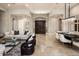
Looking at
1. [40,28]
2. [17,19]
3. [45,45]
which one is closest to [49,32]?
[40,28]

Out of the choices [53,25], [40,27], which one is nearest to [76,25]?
[53,25]

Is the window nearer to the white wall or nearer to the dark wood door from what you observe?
the white wall

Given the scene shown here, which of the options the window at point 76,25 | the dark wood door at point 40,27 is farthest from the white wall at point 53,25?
the window at point 76,25

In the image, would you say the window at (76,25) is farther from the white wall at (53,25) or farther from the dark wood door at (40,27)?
the dark wood door at (40,27)

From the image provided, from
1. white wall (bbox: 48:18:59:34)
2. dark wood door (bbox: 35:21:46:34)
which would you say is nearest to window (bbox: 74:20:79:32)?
white wall (bbox: 48:18:59:34)

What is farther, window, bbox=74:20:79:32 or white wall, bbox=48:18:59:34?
window, bbox=74:20:79:32

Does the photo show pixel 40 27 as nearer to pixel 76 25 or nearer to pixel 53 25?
pixel 53 25

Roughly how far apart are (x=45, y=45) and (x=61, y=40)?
86 centimetres

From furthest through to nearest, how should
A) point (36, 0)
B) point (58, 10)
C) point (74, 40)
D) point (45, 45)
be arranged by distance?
point (45, 45) → point (74, 40) → point (58, 10) → point (36, 0)

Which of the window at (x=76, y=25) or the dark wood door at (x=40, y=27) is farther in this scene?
the window at (x=76, y=25)

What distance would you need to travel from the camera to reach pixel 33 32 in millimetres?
4918

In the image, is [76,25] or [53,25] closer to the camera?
[53,25]

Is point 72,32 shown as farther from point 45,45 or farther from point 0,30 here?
point 0,30

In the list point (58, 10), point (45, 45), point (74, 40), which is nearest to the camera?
point (58, 10)
